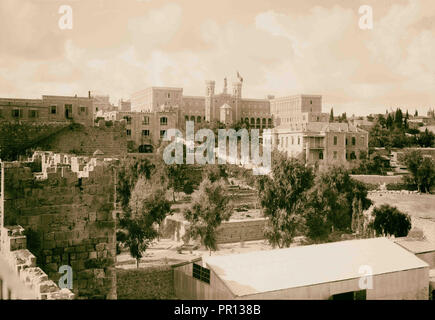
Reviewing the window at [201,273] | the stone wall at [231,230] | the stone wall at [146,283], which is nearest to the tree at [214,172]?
the stone wall at [231,230]

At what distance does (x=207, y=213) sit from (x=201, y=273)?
281 inches

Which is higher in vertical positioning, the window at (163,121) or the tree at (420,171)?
the window at (163,121)

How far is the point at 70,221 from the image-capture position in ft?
15.3

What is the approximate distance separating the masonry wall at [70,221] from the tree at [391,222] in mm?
15683

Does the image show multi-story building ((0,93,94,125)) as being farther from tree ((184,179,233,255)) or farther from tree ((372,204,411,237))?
tree ((372,204,411,237))

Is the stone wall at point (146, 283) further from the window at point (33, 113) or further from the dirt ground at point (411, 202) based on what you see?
the dirt ground at point (411, 202)

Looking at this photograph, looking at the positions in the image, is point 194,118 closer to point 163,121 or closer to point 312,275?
point 163,121

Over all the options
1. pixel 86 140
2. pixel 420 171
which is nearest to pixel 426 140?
pixel 420 171

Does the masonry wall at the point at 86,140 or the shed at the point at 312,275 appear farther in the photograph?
the masonry wall at the point at 86,140

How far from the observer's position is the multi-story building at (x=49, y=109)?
19922 mm

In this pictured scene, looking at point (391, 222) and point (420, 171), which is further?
point (420, 171)

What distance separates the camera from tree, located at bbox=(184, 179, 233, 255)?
16812 millimetres

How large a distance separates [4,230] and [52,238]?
45 cm
